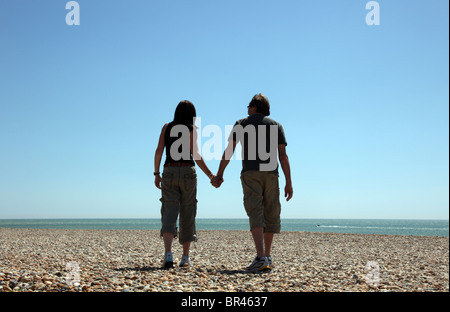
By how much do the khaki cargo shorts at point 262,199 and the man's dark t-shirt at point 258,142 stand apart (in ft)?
0.42

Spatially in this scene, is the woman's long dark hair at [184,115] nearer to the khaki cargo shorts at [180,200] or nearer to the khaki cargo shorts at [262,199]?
the khaki cargo shorts at [180,200]

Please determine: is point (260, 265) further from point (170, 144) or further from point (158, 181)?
point (170, 144)

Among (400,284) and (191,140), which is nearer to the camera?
(191,140)

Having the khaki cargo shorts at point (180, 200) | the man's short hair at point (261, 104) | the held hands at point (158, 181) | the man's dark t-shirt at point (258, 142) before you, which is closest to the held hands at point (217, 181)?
the khaki cargo shorts at point (180, 200)

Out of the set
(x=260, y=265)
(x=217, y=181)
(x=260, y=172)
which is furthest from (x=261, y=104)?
(x=260, y=265)

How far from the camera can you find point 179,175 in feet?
19.7

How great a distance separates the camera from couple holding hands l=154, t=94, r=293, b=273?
238 inches

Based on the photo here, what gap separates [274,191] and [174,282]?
2139 mm

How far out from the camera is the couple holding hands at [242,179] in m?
6.04

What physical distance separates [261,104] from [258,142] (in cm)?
68
